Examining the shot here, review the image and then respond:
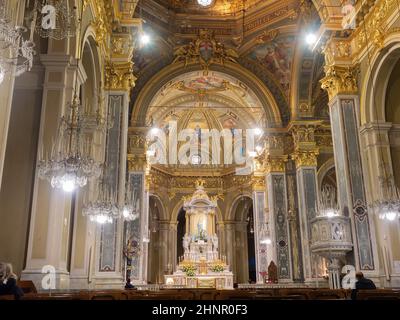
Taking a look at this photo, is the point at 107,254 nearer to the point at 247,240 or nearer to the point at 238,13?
the point at 238,13

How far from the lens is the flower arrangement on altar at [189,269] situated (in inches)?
693

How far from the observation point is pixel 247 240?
23.5 metres

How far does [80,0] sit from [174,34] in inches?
329

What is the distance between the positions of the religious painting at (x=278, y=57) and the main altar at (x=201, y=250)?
788 cm

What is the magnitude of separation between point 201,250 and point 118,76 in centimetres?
1245

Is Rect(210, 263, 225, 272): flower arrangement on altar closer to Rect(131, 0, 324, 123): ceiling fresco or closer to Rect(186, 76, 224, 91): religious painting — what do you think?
Rect(131, 0, 324, 123): ceiling fresco

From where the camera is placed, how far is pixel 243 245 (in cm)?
2297

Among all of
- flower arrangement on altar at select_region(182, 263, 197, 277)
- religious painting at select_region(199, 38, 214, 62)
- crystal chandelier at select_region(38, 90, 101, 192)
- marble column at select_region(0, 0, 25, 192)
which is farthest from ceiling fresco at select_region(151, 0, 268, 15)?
marble column at select_region(0, 0, 25, 192)

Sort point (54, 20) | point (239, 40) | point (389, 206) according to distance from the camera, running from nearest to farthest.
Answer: point (54, 20) < point (389, 206) < point (239, 40)

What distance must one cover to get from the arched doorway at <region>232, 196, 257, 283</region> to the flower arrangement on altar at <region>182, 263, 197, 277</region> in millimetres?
4301

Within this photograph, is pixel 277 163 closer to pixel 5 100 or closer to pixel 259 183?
pixel 259 183

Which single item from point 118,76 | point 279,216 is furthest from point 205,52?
point 279,216

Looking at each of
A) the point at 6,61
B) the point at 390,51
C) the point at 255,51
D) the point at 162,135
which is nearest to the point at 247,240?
the point at 162,135

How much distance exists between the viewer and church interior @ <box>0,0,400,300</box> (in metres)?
5.83
